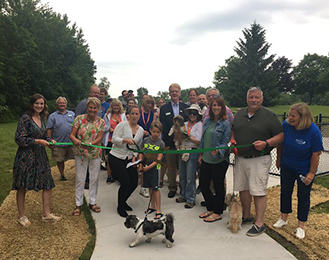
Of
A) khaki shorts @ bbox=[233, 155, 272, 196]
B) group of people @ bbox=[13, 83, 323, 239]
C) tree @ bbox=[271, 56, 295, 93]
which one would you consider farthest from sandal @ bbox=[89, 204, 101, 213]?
tree @ bbox=[271, 56, 295, 93]

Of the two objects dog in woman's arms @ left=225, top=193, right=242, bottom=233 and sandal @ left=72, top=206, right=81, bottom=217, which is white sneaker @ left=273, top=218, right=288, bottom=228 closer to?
dog in woman's arms @ left=225, top=193, right=242, bottom=233

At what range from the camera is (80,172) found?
159 inches

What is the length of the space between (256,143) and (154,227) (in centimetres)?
173

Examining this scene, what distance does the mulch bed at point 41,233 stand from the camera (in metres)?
3.06

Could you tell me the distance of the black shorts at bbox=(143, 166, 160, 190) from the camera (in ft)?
12.7

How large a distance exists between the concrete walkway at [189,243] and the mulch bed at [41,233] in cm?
29

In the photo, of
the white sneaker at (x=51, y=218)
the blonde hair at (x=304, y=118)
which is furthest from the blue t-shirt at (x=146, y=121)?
the blonde hair at (x=304, y=118)

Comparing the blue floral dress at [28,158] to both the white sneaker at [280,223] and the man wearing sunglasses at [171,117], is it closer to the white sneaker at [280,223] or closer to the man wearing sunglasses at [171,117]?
the man wearing sunglasses at [171,117]

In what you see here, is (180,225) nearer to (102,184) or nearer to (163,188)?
(163,188)

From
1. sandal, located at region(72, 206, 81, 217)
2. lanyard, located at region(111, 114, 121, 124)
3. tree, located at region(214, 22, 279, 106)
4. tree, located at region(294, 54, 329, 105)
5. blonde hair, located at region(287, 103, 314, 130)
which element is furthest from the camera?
tree, located at region(294, 54, 329, 105)

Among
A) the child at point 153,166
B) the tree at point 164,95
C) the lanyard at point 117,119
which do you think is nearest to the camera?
the child at point 153,166

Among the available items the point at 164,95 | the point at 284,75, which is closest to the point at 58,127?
the point at 284,75

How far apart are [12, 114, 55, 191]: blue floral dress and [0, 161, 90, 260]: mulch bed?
2.13 ft

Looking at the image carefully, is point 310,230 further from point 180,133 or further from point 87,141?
point 87,141
